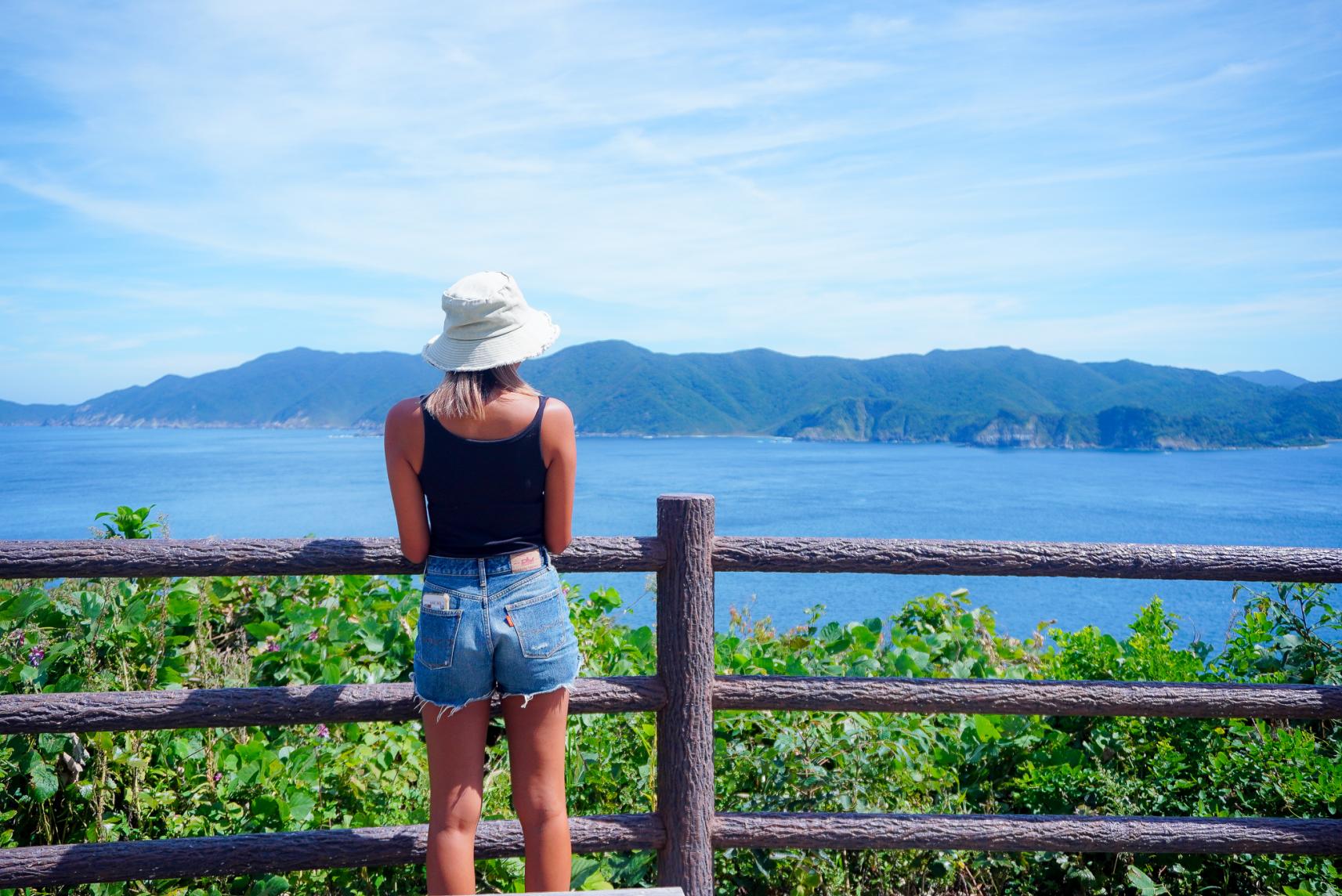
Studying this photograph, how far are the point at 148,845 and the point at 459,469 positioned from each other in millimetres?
1900

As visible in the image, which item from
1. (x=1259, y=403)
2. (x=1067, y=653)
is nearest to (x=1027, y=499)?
(x=1259, y=403)

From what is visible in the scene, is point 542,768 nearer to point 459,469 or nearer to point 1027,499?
point 459,469

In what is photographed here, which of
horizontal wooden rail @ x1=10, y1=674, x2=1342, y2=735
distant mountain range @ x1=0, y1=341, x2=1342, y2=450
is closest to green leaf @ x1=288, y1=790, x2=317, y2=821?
horizontal wooden rail @ x1=10, y1=674, x2=1342, y2=735

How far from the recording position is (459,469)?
2314 mm

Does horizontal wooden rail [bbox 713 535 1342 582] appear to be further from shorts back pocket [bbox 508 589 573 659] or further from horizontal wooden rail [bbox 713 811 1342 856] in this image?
horizontal wooden rail [bbox 713 811 1342 856]

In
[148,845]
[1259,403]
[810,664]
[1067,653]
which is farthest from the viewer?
[1259,403]

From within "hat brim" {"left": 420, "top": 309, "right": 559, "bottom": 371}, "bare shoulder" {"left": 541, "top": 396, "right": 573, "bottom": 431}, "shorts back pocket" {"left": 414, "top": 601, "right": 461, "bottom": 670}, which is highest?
"hat brim" {"left": 420, "top": 309, "right": 559, "bottom": 371}

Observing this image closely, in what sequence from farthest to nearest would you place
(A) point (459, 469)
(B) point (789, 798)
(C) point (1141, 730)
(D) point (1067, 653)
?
1. (D) point (1067, 653)
2. (C) point (1141, 730)
3. (B) point (789, 798)
4. (A) point (459, 469)

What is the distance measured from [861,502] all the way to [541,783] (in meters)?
59.3

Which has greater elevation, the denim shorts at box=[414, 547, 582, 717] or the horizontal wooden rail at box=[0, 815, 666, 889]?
the denim shorts at box=[414, 547, 582, 717]

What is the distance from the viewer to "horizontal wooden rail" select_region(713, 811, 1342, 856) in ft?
10.2

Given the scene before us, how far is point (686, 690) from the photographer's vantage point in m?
3.04

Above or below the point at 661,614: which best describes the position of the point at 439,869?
below

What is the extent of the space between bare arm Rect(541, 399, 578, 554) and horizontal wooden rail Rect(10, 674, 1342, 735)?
2.80ft
